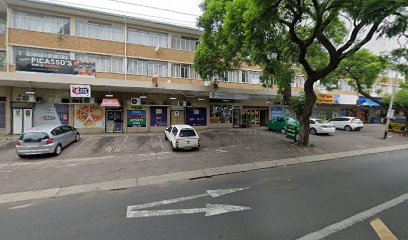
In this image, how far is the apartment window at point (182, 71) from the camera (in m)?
19.8

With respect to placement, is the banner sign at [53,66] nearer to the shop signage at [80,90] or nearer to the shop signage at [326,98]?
the shop signage at [80,90]

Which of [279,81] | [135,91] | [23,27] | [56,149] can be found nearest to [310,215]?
[279,81]

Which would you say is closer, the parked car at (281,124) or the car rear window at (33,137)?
the car rear window at (33,137)

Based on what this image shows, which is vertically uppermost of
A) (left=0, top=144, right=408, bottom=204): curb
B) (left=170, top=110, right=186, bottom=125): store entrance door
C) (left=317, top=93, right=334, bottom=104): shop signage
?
(left=317, top=93, right=334, bottom=104): shop signage

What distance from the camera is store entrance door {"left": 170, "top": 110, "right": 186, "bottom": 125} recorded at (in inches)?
790

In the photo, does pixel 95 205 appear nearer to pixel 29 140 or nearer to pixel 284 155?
pixel 29 140

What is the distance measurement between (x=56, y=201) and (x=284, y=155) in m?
10.5

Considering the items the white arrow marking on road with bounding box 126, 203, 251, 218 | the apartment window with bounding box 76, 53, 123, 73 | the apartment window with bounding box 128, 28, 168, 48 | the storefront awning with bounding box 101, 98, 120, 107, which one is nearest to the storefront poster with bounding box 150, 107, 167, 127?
the storefront awning with bounding box 101, 98, 120, 107

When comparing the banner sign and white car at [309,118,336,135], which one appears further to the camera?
white car at [309,118,336,135]

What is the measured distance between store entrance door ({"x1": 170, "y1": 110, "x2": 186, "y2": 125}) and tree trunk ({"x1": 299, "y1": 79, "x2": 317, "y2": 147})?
11.1 m

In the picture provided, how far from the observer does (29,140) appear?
997cm

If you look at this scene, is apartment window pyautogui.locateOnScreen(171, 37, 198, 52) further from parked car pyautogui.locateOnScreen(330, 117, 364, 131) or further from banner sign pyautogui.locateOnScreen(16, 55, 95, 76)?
parked car pyautogui.locateOnScreen(330, 117, 364, 131)

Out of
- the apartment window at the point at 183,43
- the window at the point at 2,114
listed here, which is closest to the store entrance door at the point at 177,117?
the apartment window at the point at 183,43

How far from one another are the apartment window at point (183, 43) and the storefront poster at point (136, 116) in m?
7.13
